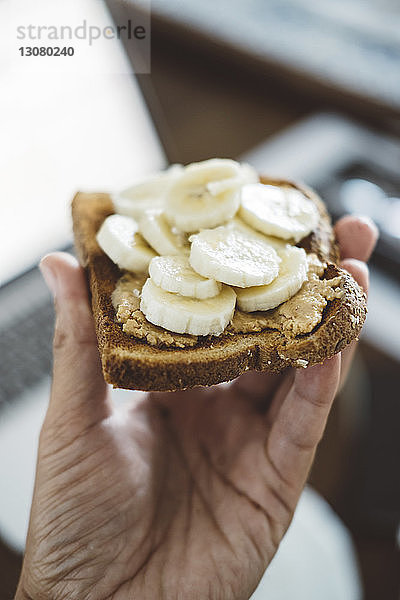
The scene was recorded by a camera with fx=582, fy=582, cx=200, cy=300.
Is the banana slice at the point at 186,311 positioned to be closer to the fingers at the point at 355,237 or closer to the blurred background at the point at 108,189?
the fingers at the point at 355,237

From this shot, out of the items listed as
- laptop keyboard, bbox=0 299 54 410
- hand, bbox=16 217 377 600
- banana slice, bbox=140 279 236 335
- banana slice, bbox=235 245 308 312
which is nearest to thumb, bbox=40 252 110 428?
hand, bbox=16 217 377 600

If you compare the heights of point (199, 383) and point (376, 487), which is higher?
point (199, 383)

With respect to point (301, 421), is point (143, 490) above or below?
below

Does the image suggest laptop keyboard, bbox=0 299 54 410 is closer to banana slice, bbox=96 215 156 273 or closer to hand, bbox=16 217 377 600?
hand, bbox=16 217 377 600

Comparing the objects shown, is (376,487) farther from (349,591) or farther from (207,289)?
(207,289)

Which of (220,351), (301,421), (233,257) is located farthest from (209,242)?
(301,421)

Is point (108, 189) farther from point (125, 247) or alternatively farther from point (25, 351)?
point (125, 247)

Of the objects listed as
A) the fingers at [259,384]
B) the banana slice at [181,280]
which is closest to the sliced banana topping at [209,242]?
the banana slice at [181,280]

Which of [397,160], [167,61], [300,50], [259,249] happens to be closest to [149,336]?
[259,249]
